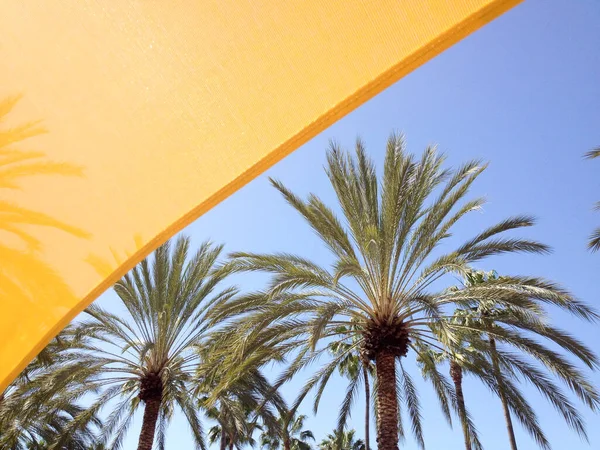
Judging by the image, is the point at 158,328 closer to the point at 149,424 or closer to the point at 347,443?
the point at 149,424

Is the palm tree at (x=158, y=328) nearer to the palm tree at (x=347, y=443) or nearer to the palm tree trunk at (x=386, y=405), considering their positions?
the palm tree trunk at (x=386, y=405)

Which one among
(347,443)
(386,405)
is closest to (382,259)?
(386,405)

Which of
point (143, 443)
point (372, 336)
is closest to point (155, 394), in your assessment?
point (143, 443)

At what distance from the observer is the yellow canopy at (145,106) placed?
1.67 meters

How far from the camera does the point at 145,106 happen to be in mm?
2051

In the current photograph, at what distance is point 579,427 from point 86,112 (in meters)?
10.4

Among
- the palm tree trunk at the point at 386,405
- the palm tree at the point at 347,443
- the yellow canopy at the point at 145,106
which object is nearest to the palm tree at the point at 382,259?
the palm tree trunk at the point at 386,405

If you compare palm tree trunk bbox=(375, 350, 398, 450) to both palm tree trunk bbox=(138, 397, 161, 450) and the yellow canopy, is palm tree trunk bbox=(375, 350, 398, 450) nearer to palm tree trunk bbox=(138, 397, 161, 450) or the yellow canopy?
palm tree trunk bbox=(138, 397, 161, 450)

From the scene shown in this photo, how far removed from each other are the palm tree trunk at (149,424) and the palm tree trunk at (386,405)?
20.4 feet

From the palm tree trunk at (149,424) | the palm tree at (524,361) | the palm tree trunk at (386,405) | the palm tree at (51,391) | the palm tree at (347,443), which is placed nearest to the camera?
the palm tree at (524,361)

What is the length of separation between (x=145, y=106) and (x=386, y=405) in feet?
31.2

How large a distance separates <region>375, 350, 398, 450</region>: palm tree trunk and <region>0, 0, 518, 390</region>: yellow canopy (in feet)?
29.1

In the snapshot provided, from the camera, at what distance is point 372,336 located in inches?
440

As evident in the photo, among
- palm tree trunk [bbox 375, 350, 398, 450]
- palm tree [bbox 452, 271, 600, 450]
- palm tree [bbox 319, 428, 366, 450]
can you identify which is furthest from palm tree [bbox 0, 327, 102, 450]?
palm tree [bbox 319, 428, 366, 450]
